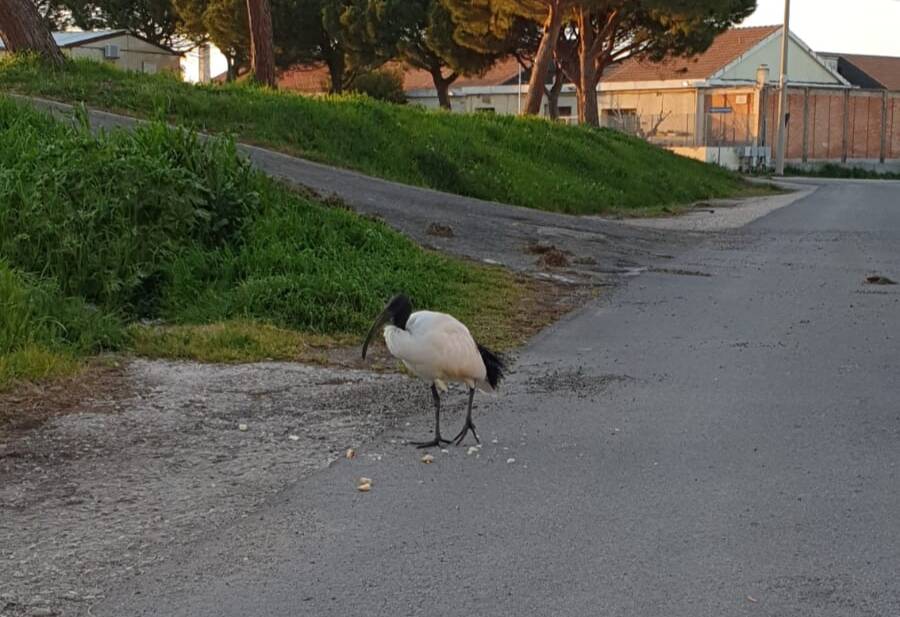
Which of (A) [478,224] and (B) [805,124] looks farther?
(B) [805,124]

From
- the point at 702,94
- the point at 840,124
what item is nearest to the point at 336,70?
the point at 702,94

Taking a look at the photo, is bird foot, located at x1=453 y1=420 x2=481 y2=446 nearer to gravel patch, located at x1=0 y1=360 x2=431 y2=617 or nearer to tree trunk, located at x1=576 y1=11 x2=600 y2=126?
gravel patch, located at x1=0 y1=360 x2=431 y2=617

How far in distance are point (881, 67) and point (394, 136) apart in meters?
58.2

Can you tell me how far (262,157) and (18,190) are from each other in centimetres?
704

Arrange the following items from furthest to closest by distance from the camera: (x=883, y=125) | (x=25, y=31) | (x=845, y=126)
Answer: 1. (x=883, y=125)
2. (x=845, y=126)
3. (x=25, y=31)

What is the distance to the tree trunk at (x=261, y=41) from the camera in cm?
2667

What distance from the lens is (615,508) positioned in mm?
5324

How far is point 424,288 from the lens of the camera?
1073 centimetres

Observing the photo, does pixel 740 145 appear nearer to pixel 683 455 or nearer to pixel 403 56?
pixel 403 56

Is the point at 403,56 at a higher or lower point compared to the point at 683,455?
higher

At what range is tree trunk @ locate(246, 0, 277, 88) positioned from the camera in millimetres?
26672

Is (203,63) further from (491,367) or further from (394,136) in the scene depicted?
(491,367)

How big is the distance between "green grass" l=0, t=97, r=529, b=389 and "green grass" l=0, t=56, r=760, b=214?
5354 mm

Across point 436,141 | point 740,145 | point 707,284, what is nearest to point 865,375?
point 707,284
